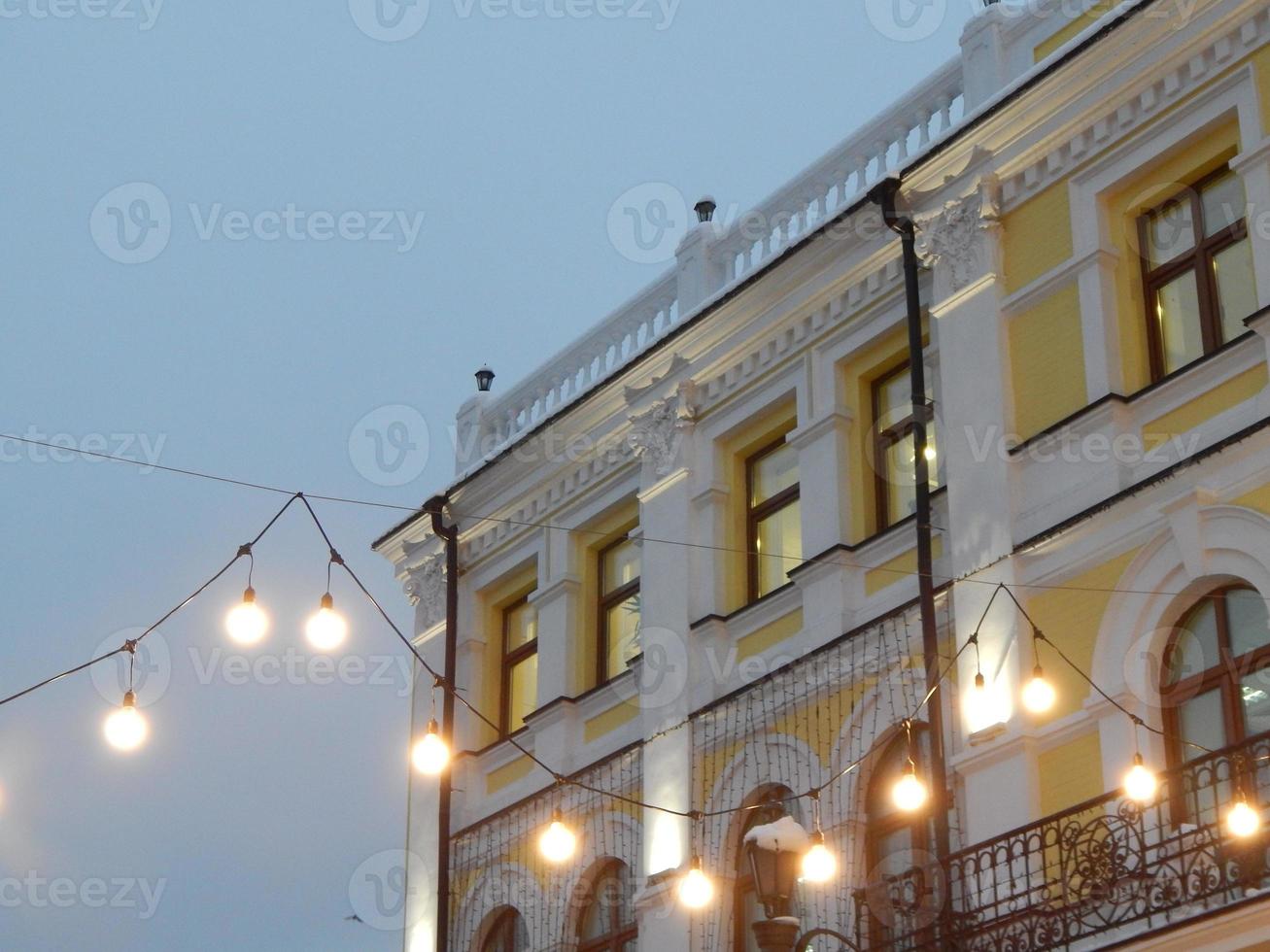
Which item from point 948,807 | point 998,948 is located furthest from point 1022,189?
point 998,948

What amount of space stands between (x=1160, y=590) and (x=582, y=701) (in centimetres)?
760

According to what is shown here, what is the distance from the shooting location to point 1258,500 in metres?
16.2

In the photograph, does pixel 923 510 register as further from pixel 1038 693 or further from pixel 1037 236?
pixel 1038 693

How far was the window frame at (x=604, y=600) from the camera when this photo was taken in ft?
75.5

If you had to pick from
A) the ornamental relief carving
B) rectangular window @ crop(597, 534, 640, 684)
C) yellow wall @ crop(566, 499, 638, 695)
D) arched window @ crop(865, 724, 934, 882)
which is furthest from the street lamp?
yellow wall @ crop(566, 499, 638, 695)

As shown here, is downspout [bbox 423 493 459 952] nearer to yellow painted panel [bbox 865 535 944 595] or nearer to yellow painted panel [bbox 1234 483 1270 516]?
yellow painted panel [bbox 865 535 944 595]

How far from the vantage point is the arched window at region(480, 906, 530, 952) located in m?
22.7

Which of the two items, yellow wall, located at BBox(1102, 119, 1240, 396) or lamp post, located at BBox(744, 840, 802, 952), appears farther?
yellow wall, located at BBox(1102, 119, 1240, 396)

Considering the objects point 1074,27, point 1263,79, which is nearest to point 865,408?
point 1074,27

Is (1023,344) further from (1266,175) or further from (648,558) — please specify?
(648,558)

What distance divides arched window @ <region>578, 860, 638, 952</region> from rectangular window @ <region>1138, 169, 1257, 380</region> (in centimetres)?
739

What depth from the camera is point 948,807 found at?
17.6 meters

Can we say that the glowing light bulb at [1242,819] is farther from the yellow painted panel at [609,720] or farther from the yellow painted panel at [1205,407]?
the yellow painted panel at [609,720]

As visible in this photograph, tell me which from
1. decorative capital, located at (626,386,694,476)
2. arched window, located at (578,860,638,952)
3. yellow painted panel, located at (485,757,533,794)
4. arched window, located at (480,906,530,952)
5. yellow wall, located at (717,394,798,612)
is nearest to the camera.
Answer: arched window, located at (578,860,638,952)
